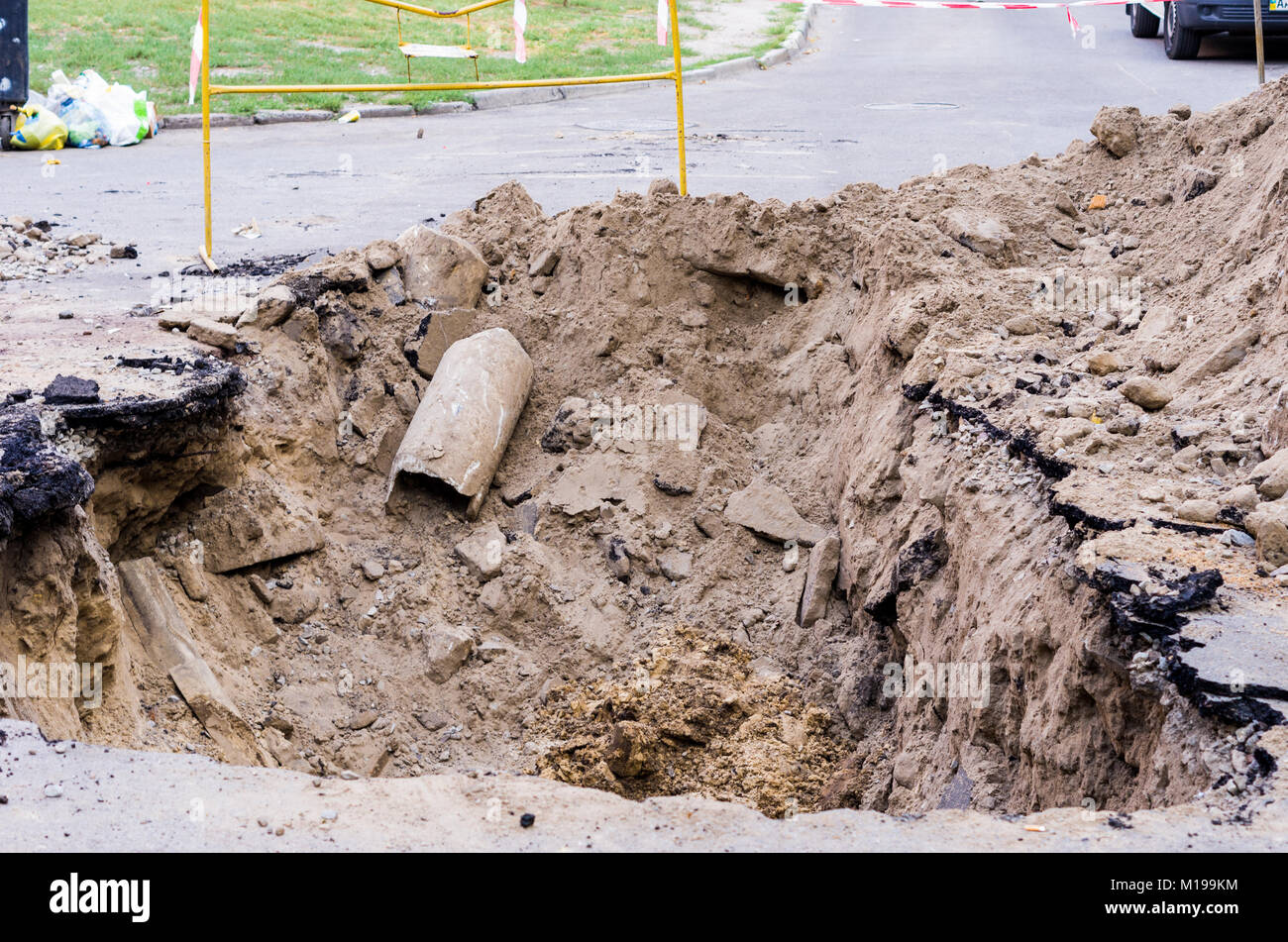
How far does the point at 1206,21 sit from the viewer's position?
1315 cm

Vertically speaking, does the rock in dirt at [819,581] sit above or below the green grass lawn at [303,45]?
below

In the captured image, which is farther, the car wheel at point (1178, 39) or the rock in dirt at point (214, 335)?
the car wheel at point (1178, 39)

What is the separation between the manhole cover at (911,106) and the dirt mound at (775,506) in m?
5.49

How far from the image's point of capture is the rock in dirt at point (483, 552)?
574cm

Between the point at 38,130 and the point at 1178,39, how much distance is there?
1247cm

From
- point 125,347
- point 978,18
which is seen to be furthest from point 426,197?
point 978,18

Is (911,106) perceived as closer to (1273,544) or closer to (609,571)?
(609,571)

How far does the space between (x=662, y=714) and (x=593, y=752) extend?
338 mm

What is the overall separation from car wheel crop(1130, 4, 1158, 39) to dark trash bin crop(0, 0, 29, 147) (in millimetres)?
13330

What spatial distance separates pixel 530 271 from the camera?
7.06 m

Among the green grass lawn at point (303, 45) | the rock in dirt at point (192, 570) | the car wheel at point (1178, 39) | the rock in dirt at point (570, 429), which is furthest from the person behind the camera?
the car wheel at point (1178, 39)

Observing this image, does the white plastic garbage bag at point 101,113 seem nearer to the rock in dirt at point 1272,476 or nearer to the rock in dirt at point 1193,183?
the rock in dirt at point 1193,183

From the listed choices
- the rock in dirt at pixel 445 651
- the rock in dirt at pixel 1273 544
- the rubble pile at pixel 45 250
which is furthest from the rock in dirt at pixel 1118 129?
the rubble pile at pixel 45 250

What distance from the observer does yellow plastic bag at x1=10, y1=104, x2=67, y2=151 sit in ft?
37.0
